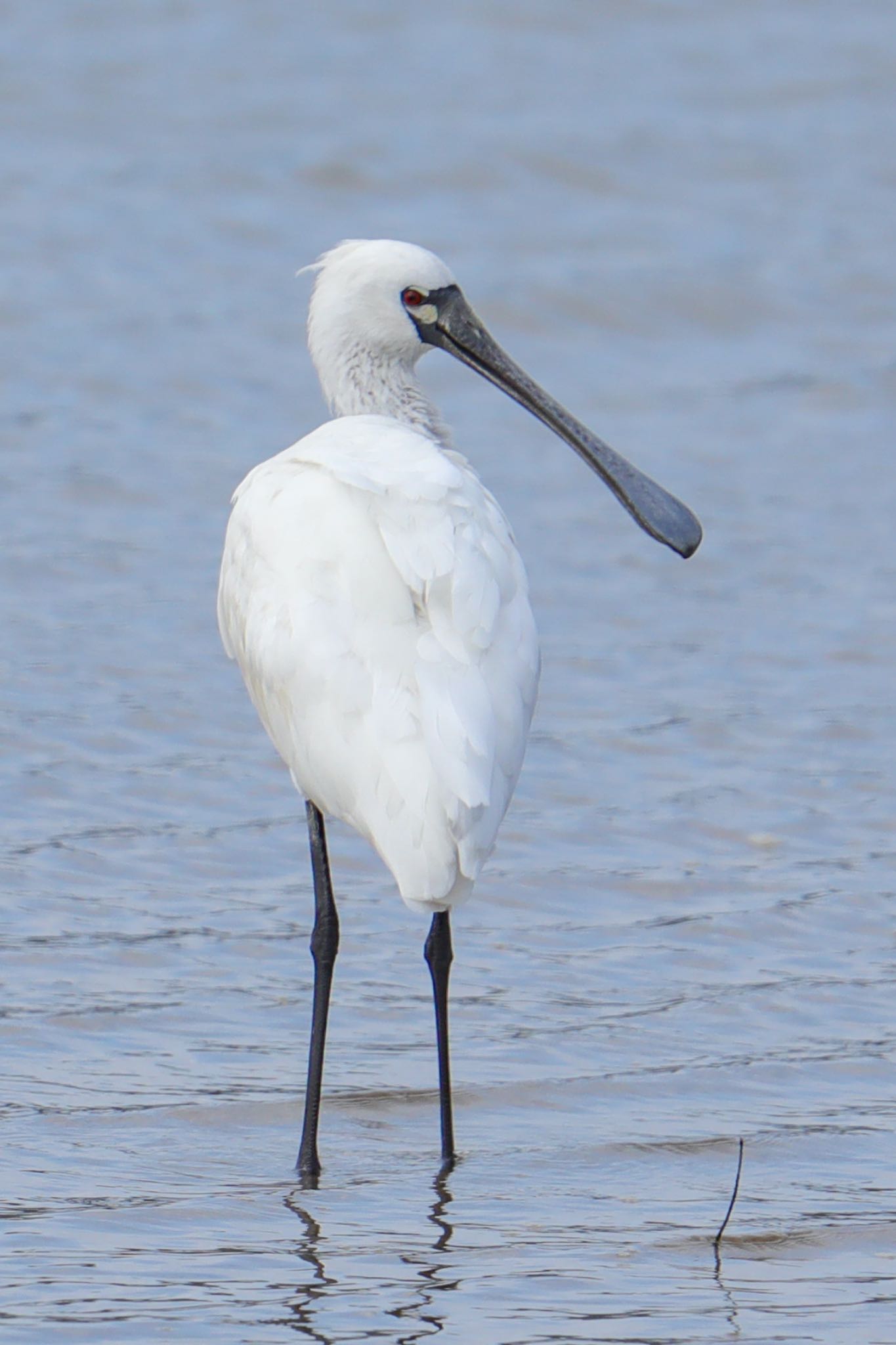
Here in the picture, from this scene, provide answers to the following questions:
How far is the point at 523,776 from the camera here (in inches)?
324

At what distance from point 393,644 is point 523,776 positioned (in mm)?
3055

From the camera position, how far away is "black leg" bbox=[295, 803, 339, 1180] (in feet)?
17.8

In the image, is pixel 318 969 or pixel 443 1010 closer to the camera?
pixel 443 1010

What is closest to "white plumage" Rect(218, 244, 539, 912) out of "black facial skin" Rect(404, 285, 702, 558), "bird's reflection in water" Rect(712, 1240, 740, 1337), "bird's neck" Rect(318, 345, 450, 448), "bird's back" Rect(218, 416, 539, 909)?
"bird's back" Rect(218, 416, 539, 909)

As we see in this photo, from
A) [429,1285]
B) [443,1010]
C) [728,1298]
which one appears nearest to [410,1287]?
[429,1285]

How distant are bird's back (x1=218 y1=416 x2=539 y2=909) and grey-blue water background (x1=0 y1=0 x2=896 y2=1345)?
2.68 feet

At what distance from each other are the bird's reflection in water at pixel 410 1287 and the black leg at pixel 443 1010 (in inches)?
14.2

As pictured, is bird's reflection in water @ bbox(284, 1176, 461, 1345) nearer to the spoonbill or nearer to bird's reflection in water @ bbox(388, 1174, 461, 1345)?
bird's reflection in water @ bbox(388, 1174, 461, 1345)

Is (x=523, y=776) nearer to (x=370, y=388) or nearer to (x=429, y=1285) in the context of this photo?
(x=370, y=388)

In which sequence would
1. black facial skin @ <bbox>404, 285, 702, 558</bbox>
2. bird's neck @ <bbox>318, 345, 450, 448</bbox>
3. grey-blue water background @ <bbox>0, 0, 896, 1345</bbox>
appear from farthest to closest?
bird's neck @ <bbox>318, 345, 450, 448</bbox>
black facial skin @ <bbox>404, 285, 702, 558</bbox>
grey-blue water background @ <bbox>0, 0, 896, 1345</bbox>

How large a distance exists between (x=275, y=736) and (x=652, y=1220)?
1.42 meters

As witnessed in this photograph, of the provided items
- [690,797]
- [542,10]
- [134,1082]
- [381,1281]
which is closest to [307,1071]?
[134,1082]

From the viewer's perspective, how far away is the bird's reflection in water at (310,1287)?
14.3 ft

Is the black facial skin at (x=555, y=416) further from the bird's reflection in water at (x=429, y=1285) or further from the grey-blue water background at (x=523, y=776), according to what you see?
the bird's reflection in water at (x=429, y=1285)
